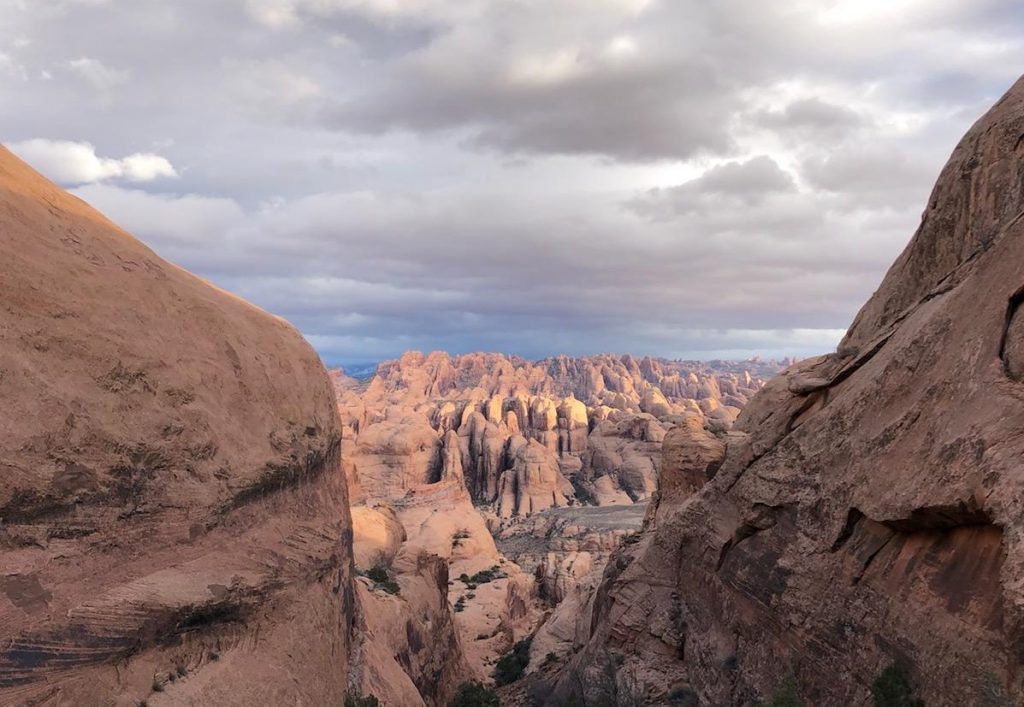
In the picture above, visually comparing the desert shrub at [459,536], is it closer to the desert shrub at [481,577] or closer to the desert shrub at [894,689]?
the desert shrub at [481,577]

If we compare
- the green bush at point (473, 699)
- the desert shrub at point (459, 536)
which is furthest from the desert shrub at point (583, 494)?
the green bush at point (473, 699)

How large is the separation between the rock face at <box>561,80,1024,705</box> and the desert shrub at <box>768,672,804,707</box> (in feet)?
2.00

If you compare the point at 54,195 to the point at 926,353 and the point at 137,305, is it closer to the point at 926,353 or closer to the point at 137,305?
the point at 137,305

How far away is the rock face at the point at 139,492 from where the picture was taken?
14727 mm

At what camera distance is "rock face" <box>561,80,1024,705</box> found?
42.5ft

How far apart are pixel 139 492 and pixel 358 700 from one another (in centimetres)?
1184

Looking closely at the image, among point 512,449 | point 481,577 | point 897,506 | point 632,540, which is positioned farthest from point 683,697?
point 512,449

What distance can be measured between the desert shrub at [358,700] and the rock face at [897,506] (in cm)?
1147

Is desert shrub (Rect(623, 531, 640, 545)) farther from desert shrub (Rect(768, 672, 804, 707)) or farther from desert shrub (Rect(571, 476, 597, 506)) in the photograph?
desert shrub (Rect(571, 476, 597, 506))

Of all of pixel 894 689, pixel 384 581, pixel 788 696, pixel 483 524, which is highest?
pixel 894 689

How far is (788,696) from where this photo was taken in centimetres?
1700

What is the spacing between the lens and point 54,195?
66.7 feet

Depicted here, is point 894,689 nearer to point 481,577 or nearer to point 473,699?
point 473,699

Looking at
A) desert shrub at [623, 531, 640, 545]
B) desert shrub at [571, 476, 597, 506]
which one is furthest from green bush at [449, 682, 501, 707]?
desert shrub at [571, 476, 597, 506]
